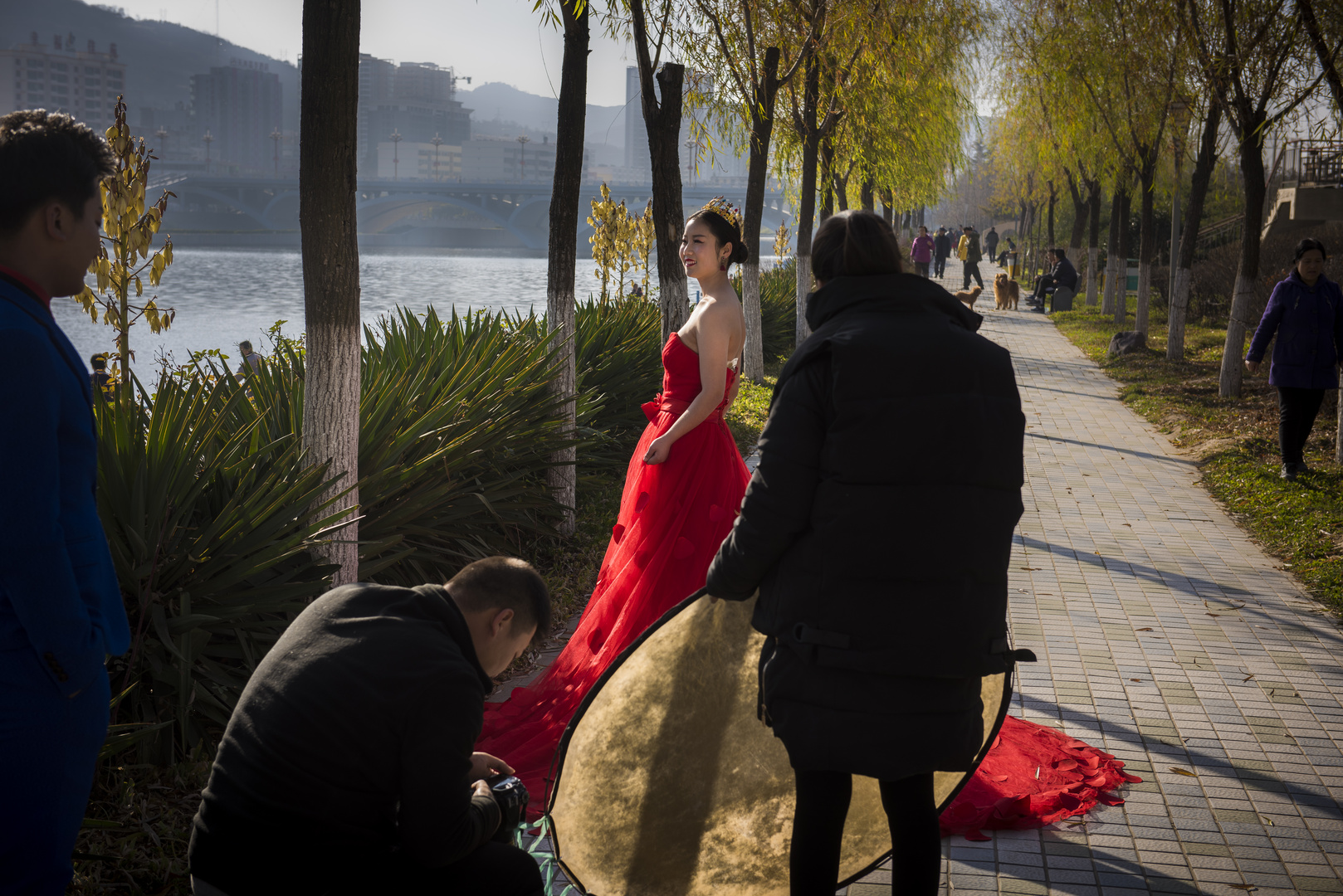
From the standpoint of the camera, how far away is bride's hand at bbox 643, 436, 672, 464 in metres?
4.44

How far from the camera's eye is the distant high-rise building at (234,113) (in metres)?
184

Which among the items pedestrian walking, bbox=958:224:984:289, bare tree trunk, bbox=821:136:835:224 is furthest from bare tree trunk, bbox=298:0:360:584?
pedestrian walking, bbox=958:224:984:289

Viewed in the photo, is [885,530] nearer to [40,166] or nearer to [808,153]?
[40,166]

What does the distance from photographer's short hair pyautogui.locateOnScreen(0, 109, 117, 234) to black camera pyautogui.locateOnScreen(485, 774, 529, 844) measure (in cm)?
150

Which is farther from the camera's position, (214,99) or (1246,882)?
(214,99)

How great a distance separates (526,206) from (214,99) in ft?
434

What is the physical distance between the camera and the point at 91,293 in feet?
25.1

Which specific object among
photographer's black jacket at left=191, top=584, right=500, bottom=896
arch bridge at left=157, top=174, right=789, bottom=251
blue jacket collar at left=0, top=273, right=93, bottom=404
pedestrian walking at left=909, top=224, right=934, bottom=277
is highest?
arch bridge at left=157, top=174, right=789, bottom=251

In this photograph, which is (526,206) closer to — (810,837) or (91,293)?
(91,293)

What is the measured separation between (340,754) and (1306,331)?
8.56 metres

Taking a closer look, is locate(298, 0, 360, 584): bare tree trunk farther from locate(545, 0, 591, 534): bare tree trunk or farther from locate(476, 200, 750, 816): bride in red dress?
locate(545, 0, 591, 534): bare tree trunk

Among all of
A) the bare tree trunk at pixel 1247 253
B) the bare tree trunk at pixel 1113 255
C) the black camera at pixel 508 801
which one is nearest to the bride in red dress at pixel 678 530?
the black camera at pixel 508 801

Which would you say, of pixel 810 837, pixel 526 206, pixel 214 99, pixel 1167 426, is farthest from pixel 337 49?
pixel 214 99

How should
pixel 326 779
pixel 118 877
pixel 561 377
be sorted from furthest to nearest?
pixel 561 377 → pixel 118 877 → pixel 326 779
